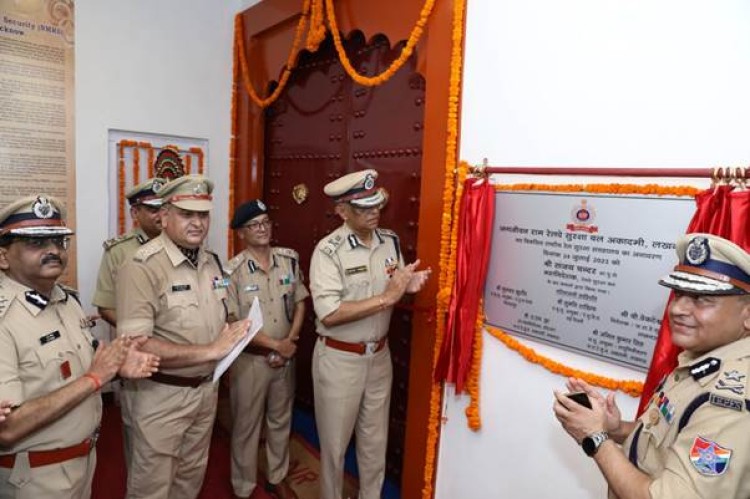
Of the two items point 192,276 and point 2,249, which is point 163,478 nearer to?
point 192,276

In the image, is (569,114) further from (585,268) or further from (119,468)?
(119,468)

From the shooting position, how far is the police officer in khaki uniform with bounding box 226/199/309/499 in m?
2.93

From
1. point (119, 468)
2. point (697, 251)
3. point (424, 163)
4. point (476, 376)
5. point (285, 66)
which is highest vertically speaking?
point (285, 66)

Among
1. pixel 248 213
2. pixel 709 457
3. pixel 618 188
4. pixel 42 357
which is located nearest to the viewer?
pixel 709 457

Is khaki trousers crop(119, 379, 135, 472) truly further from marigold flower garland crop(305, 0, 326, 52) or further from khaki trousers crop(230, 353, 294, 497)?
marigold flower garland crop(305, 0, 326, 52)

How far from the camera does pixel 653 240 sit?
1833 mm

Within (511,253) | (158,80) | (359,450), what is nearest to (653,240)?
(511,253)

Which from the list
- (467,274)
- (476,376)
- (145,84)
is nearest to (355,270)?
(467,274)

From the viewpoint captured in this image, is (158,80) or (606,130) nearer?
(606,130)

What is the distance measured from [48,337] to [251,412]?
1.46 m

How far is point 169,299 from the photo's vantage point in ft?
7.29

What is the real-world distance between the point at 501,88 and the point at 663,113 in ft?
2.45

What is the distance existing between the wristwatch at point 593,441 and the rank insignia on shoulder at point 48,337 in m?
1.80

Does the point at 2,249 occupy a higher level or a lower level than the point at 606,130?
lower
